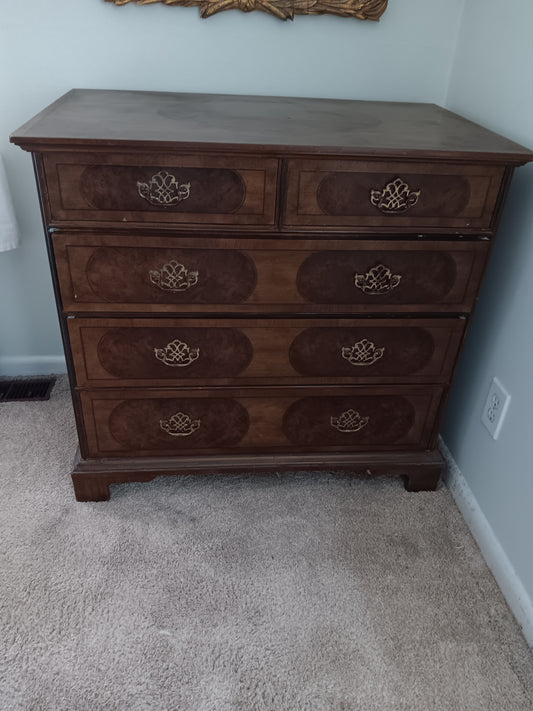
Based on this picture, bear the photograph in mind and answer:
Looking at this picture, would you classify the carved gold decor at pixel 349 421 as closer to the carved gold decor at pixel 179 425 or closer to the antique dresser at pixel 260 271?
the antique dresser at pixel 260 271

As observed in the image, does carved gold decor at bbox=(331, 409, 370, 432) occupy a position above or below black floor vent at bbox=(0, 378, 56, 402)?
above

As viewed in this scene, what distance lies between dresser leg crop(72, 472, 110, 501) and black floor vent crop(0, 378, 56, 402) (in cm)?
52

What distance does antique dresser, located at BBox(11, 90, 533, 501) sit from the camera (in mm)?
1132

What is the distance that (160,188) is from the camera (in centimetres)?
113

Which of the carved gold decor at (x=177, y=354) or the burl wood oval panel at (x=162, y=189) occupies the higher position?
the burl wood oval panel at (x=162, y=189)

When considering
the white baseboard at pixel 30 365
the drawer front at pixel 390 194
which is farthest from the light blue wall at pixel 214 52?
the white baseboard at pixel 30 365

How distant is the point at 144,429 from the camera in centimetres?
145

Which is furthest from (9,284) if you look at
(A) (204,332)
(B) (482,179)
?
(B) (482,179)

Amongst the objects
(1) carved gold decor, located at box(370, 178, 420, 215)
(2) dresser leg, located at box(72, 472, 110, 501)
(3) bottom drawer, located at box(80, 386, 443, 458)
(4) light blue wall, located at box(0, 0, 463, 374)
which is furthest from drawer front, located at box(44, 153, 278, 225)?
(2) dresser leg, located at box(72, 472, 110, 501)

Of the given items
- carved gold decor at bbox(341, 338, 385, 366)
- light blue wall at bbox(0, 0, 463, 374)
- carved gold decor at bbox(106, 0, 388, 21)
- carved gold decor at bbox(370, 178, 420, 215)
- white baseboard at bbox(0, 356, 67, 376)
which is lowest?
white baseboard at bbox(0, 356, 67, 376)

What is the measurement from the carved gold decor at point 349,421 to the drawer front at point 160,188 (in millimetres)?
586

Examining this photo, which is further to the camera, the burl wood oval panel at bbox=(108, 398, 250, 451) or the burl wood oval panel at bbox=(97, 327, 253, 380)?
the burl wood oval panel at bbox=(108, 398, 250, 451)

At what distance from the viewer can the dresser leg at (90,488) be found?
1.48 meters

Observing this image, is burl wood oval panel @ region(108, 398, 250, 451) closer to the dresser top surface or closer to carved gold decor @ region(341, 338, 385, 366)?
carved gold decor @ region(341, 338, 385, 366)
